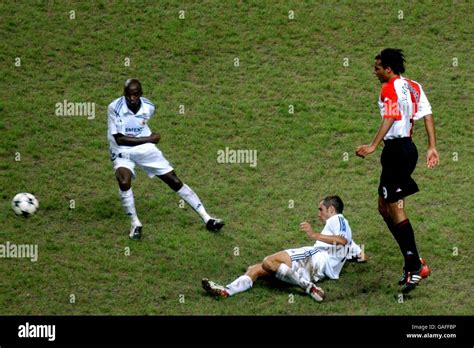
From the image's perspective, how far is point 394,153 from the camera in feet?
57.5

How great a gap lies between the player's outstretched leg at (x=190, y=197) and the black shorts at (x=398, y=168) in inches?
141

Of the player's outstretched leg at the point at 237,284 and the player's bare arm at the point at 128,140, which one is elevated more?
the player's bare arm at the point at 128,140

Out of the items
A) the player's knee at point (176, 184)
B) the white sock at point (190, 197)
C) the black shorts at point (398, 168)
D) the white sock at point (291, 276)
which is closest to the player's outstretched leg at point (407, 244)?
the black shorts at point (398, 168)

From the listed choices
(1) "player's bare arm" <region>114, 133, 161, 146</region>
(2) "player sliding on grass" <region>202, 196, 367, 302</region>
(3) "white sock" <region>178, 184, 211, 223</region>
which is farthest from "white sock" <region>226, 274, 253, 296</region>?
(1) "player's bare arm" <region>114, 133, 161, 146</region>

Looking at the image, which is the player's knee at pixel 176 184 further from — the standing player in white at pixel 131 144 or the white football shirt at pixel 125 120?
the white football shirt at pixel 125 120

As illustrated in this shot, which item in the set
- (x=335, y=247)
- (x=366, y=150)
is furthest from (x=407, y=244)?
(x=366, y=150)

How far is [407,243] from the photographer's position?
1769 cm

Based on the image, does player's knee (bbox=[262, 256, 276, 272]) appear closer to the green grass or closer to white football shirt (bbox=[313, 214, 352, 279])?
the green grass

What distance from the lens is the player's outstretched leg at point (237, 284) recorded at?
692 inches

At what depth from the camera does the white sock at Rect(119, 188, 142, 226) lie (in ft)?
64.2

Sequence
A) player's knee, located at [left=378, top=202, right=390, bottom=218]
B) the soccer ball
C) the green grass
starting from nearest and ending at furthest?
player's knee, located at [left=378, top=202, right=390, bottom=218] < the green grass < the soccer ball

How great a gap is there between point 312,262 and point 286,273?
0.54 m

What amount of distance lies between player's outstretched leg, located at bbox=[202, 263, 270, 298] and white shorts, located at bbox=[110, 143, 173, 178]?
2630 millimetres
